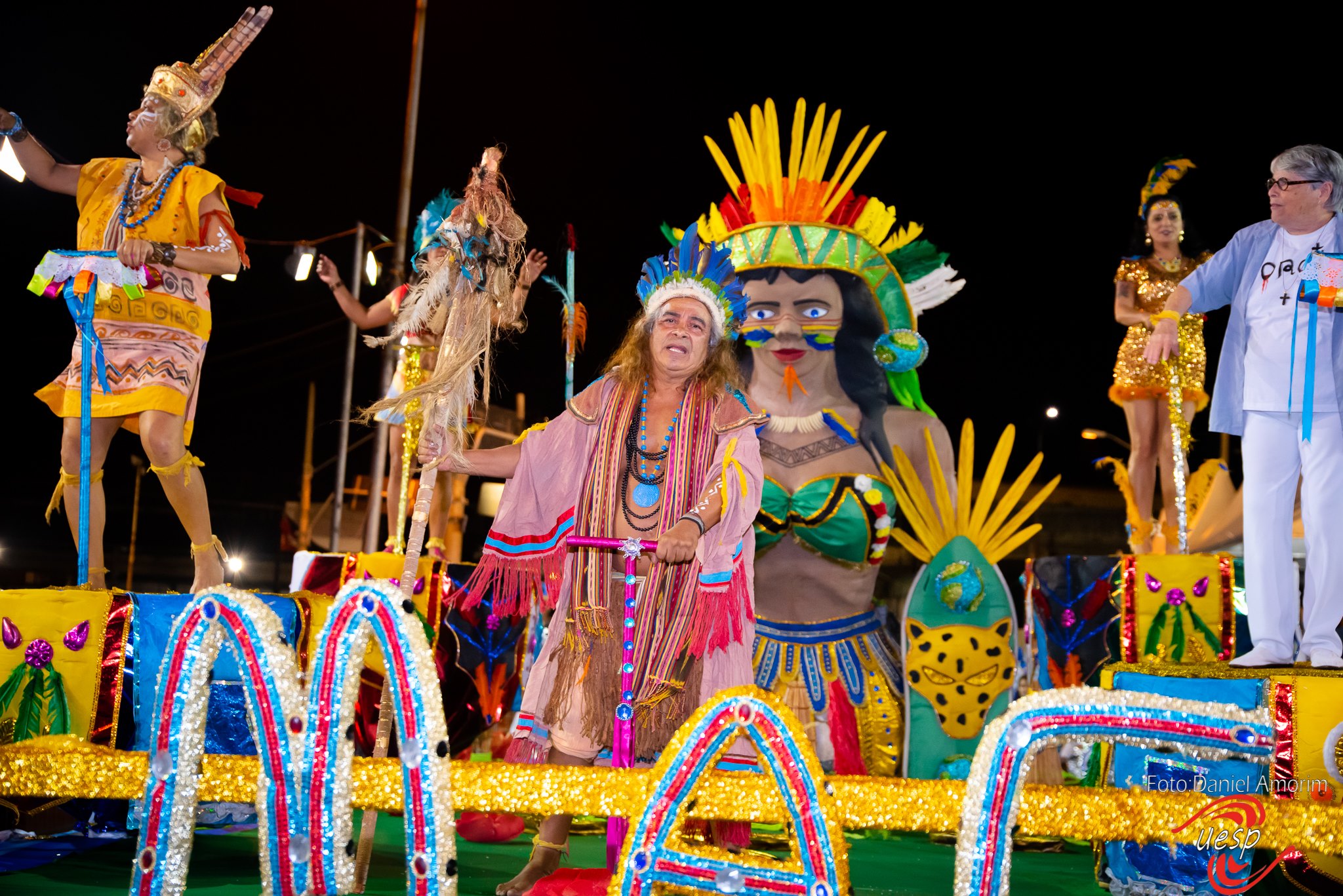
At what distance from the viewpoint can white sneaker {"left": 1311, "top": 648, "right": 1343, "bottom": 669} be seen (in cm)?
324

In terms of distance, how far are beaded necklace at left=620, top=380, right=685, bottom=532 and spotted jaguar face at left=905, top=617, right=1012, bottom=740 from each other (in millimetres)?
1722

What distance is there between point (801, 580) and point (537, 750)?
5.71ft

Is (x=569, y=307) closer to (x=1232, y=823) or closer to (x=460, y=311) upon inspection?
(x=460, y=311)

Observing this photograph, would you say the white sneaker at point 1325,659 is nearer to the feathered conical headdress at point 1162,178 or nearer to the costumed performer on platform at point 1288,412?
the costumed performer on platform at point 1288,412

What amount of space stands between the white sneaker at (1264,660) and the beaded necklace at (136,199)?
369 cm

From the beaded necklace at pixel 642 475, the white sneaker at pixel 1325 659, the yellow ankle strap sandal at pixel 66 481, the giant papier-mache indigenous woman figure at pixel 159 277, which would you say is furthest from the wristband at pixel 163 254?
the white sneaker at pixel 1325 659

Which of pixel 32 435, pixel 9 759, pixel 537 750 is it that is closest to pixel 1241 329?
pixel 537 750

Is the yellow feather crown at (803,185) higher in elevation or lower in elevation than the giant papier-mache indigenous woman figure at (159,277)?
higher

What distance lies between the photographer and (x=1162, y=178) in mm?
5438

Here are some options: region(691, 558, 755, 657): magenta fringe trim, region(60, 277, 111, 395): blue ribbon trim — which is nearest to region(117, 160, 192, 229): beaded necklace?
region(60, 277, 111, 395): blue ribbon trim

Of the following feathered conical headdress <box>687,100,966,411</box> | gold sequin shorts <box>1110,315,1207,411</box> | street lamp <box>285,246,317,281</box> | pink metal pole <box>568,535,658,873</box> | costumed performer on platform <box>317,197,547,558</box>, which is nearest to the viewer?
pink metal pole <box>568,535,658,873</box>

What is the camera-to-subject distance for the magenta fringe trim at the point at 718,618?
3.06 metres

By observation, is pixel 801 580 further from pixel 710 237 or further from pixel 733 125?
pixel 733 125

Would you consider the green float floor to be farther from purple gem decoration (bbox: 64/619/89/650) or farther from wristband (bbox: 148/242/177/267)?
wristband (bbox: 148/242/177/267)
